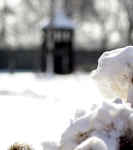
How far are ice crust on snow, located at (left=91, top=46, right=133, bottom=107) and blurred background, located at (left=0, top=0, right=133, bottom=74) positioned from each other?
2839 cm

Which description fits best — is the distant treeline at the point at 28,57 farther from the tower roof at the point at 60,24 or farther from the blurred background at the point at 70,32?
the tower roof at the point at 60,24

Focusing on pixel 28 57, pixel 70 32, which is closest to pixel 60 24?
pixel 70 32

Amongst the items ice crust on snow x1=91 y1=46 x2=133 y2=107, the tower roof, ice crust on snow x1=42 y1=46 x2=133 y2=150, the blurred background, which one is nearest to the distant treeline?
the blurred background

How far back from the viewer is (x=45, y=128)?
6582 mm

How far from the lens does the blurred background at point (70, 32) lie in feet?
119

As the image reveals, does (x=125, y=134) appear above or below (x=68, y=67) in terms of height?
above

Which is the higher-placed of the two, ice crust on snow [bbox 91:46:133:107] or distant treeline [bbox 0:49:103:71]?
ice crust on snow [bbox 91:46:133:107]

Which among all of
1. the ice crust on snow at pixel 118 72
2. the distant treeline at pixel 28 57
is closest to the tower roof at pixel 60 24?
the distant treeline at pixel 28 57

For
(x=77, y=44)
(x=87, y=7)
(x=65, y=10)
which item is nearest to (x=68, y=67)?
(x=65, y=10)

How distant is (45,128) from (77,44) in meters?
44.5

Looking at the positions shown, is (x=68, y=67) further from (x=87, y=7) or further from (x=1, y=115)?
(x=1, y=115)

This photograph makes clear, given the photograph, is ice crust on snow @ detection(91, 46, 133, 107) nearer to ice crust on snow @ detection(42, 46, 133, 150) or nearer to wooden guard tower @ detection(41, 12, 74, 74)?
ice crust on snow @ detection(42, 46, 133, 150)

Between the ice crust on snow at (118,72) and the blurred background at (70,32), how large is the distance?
28.4 m

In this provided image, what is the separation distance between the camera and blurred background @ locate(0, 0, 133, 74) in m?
36.4
